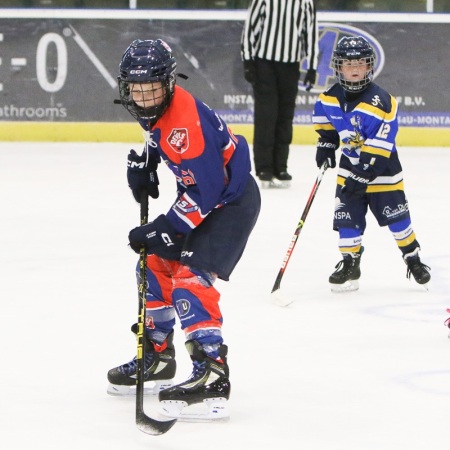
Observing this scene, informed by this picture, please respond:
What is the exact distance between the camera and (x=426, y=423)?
267cm

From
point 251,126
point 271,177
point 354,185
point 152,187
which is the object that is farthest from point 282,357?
point 251,126

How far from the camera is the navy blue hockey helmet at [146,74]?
2.64m

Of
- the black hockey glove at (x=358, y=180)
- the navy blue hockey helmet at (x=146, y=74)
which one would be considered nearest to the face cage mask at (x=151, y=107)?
the navy blue hockey helmet at (x=146, y=74)

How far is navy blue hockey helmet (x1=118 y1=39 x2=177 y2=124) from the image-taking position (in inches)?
104

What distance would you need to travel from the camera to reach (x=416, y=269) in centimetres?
424

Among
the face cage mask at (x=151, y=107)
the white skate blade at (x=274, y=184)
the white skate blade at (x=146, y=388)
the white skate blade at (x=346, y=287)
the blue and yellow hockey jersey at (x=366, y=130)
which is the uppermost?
the face cage mask at (x=151, y=107)

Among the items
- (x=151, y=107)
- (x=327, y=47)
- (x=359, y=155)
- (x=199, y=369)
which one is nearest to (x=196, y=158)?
(x=151, y=107)

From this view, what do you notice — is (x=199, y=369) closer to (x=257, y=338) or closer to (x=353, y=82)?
(x=257, y=338)

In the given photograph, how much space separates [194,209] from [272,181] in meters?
4.22

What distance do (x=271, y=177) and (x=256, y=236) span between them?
1.58 meters

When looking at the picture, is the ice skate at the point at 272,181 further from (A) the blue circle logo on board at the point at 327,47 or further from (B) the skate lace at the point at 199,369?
(B) the skate lace at the point at 199,369

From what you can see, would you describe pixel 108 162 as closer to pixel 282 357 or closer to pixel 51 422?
pixel 282 357

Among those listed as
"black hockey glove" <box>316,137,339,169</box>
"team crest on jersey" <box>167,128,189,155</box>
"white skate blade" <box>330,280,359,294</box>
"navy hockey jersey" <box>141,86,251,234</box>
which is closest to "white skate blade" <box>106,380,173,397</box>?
"navy hockey jersey" <box>141,86,251,234</box>

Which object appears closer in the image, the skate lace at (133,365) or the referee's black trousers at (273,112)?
the skate lace at (133,365)
